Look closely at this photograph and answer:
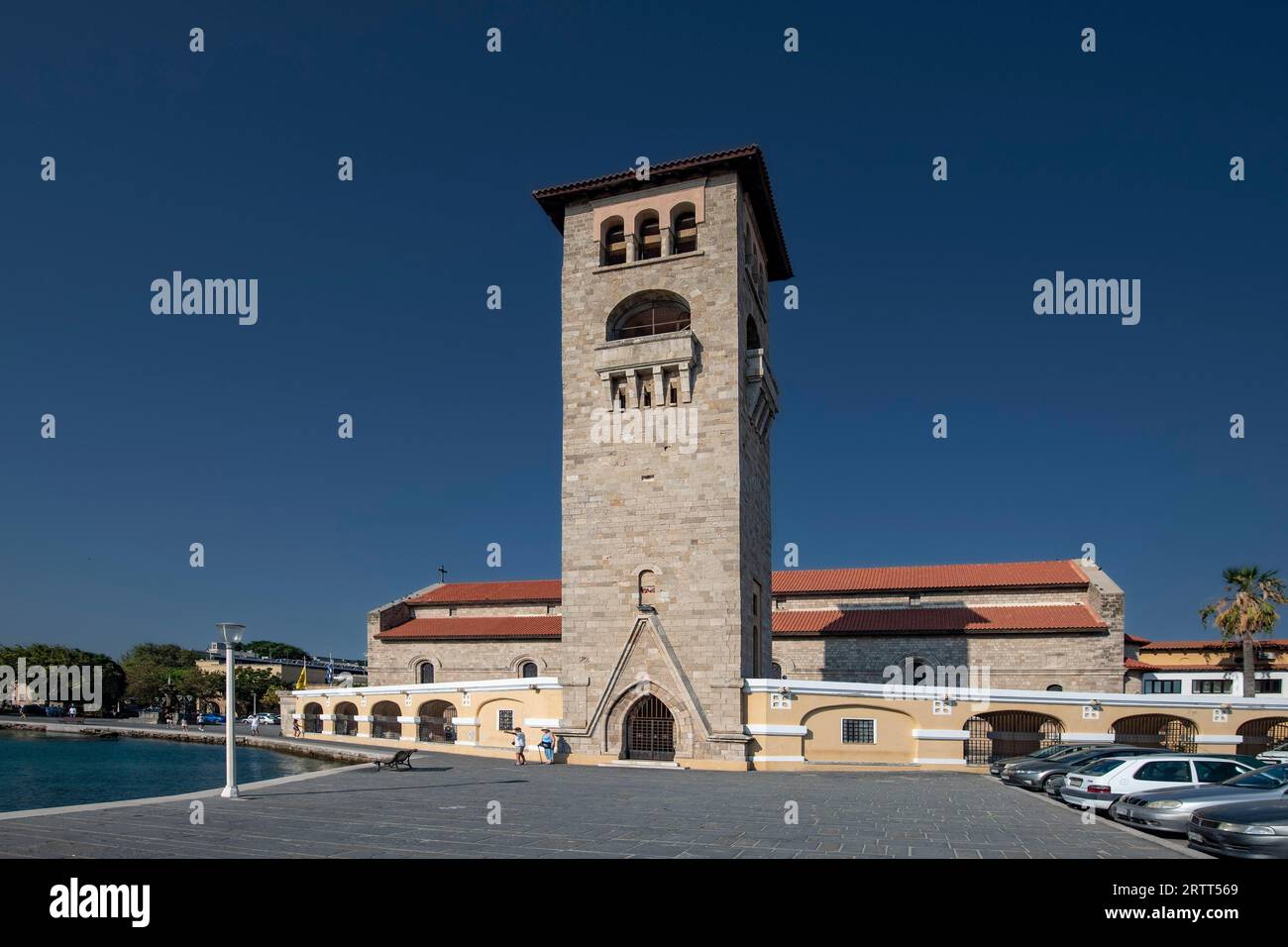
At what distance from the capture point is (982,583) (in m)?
44.0

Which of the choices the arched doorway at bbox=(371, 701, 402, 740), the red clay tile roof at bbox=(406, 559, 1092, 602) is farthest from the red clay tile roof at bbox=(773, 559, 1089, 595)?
the arched doorway at bbox=(371, 701, 402, 740)

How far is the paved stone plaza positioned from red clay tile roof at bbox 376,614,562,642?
2498 centimetres

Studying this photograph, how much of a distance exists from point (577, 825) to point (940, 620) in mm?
32627

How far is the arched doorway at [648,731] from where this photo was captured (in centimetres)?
2969

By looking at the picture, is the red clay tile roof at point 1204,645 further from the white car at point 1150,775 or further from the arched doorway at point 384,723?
the arched doorway at point 384,723

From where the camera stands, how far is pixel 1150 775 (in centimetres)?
1686

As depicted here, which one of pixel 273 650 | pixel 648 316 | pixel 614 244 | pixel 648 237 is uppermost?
pixel 648 237

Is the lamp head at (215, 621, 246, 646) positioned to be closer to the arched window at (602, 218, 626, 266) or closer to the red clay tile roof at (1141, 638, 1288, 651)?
the arched window at (602, 218, 626, 266)

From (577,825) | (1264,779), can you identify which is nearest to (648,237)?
(577,825)

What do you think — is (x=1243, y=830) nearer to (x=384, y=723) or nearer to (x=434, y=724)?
(x=434, y=724)

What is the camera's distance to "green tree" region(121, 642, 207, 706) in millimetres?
85312

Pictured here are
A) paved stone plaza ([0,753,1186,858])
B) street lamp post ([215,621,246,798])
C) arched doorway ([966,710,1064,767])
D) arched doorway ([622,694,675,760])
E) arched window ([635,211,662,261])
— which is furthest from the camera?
arched window ([635,211,662,261])
